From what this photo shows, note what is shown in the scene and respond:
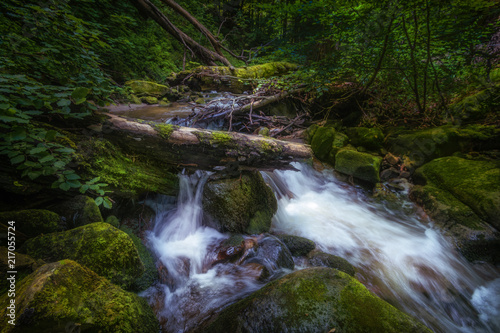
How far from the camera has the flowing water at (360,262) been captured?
245cm

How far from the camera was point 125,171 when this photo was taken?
2.79m

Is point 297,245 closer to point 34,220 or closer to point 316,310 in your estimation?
point 316,310

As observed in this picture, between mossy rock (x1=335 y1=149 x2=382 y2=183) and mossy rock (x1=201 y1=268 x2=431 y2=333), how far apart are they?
412 centimetres

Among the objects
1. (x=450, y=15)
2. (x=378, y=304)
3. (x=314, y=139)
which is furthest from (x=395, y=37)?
(x=378, y=304)

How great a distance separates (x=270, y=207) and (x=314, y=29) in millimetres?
12890

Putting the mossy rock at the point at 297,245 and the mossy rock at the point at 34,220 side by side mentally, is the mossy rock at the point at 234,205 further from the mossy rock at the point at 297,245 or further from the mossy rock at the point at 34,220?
the mossy rock at the point at 34,220

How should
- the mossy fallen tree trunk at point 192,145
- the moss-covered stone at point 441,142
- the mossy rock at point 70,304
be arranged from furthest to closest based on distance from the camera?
the moss-covered stone at point 441,142
the mossy fallen tree trunk at point 192,145
the mossy rock at point 70,304

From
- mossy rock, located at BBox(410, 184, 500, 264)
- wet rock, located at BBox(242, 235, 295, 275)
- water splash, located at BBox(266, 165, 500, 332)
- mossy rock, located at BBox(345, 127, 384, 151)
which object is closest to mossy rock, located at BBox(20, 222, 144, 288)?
wet rock, located at BBox(242, 235, 295, 275)

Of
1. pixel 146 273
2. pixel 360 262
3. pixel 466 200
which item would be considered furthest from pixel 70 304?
pixel 466 200

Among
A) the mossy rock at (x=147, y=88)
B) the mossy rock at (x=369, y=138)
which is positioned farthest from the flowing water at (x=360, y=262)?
the mossy rock at (x=147, y=88)

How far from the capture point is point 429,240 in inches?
144

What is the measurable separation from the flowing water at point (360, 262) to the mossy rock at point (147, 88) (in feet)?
21.5

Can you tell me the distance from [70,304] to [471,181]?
19.7 feet

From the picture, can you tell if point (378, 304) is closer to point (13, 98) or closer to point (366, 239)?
point (366, 239)
